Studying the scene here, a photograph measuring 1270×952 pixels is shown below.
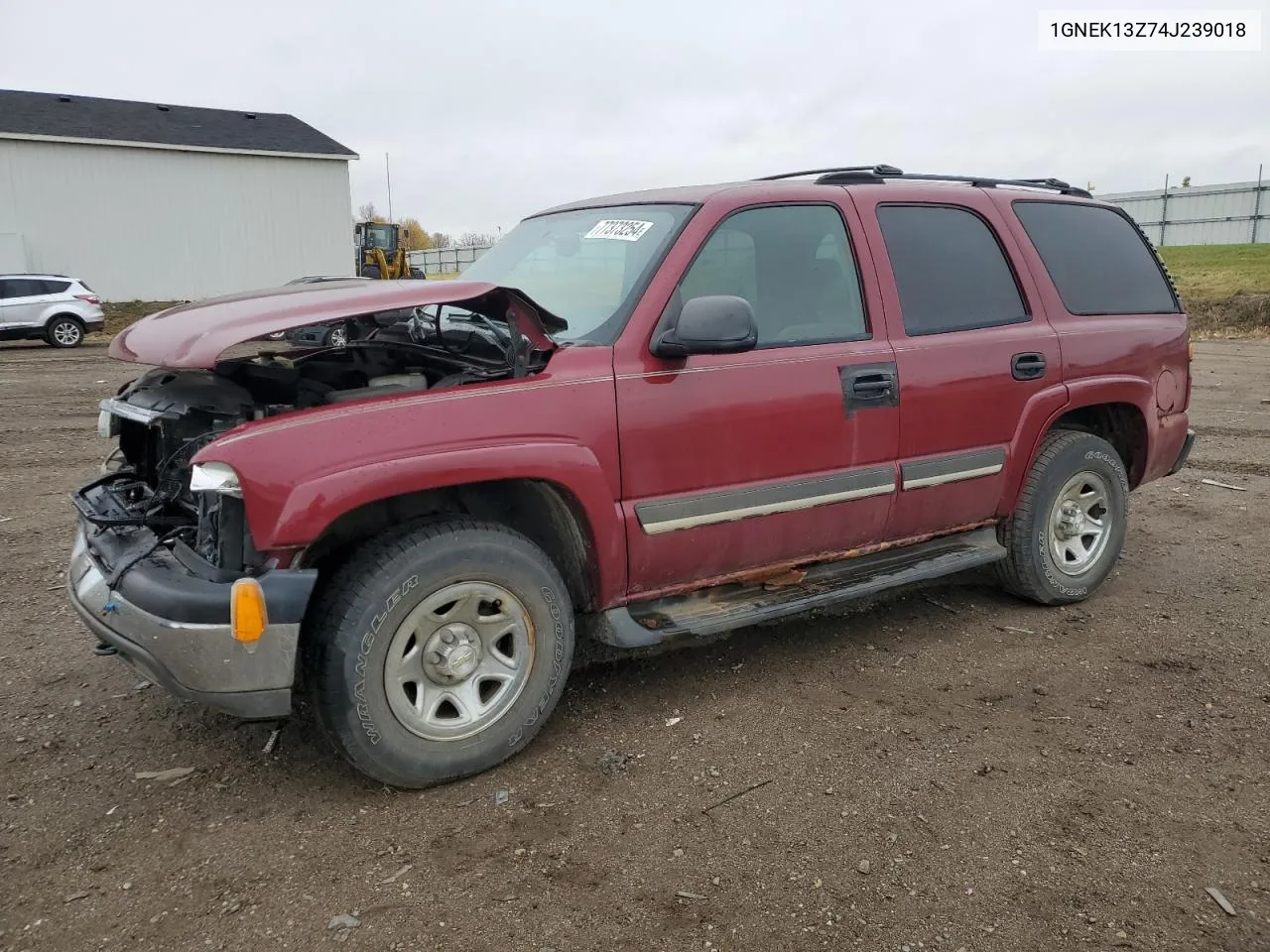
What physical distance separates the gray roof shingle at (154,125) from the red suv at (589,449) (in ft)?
89.9

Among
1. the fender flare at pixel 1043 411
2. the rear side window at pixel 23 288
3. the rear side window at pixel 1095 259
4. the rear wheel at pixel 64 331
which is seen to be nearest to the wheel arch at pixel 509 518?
the fender flare at pixel 1043 411

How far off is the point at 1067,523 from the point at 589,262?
2.69 meters

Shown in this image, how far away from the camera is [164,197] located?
1080 inches

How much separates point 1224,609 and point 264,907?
14.3ft

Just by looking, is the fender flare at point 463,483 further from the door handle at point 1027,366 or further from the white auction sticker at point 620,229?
the door handle at point 1027,366

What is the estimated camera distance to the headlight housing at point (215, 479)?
266cm

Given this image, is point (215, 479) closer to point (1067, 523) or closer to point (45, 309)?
point (1067, 523)

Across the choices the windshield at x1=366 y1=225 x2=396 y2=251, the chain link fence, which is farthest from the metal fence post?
the windshield at x1=366 y1=225 x2=396 y2=251

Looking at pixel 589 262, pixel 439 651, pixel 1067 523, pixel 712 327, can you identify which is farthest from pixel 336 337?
pixel 1067 523

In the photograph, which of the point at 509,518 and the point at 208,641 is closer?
the point at 208,641

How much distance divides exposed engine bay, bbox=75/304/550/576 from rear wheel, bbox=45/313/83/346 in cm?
1833

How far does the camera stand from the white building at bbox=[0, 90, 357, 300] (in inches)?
1011

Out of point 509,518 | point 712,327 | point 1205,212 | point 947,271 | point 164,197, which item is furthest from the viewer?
point 1205,212

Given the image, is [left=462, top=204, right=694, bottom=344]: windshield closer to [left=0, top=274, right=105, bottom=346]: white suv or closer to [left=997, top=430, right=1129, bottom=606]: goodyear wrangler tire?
[left=997, top=430, right=1129, bottom=606]: goodyear wrangler tire
